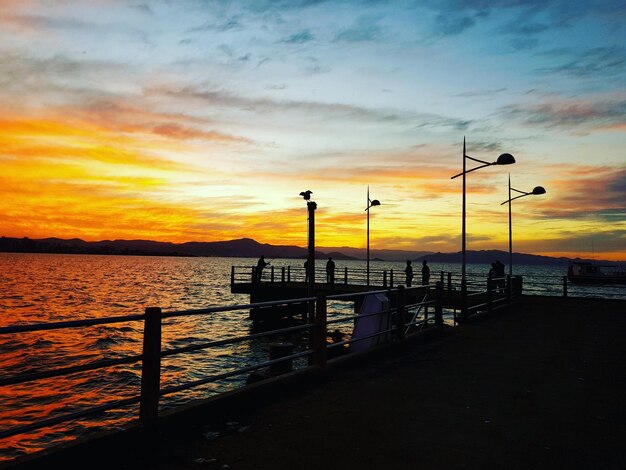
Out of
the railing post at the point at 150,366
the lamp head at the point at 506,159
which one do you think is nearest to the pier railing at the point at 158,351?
the railing post at the point at 150,366

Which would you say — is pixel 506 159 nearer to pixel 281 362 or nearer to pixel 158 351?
pixel 281 362

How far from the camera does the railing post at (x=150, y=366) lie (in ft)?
17.1

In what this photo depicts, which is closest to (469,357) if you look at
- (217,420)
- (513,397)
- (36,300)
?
(513,397)

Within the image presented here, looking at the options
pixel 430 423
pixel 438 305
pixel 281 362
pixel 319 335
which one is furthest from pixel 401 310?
pixel 430 423

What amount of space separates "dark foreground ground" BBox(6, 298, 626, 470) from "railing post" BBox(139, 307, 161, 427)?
32cm

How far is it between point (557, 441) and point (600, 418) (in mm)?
1340

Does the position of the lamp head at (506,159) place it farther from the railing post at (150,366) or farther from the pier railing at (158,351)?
the railing post at (150,366)

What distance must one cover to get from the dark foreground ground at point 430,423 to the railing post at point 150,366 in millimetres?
322

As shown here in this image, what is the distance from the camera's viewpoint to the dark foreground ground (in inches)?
187

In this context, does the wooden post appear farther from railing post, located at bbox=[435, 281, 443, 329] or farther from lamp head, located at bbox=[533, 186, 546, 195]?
lamp head, located at bbox=[533, 186, 546, 195]

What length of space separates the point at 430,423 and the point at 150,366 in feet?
11.0

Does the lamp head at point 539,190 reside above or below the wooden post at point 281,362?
above

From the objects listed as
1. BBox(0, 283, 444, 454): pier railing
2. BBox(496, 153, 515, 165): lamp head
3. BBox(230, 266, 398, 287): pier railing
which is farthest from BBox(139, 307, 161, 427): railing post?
BBox(230, 266, 398, 287): pier railing

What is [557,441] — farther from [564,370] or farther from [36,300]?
[36,300]
